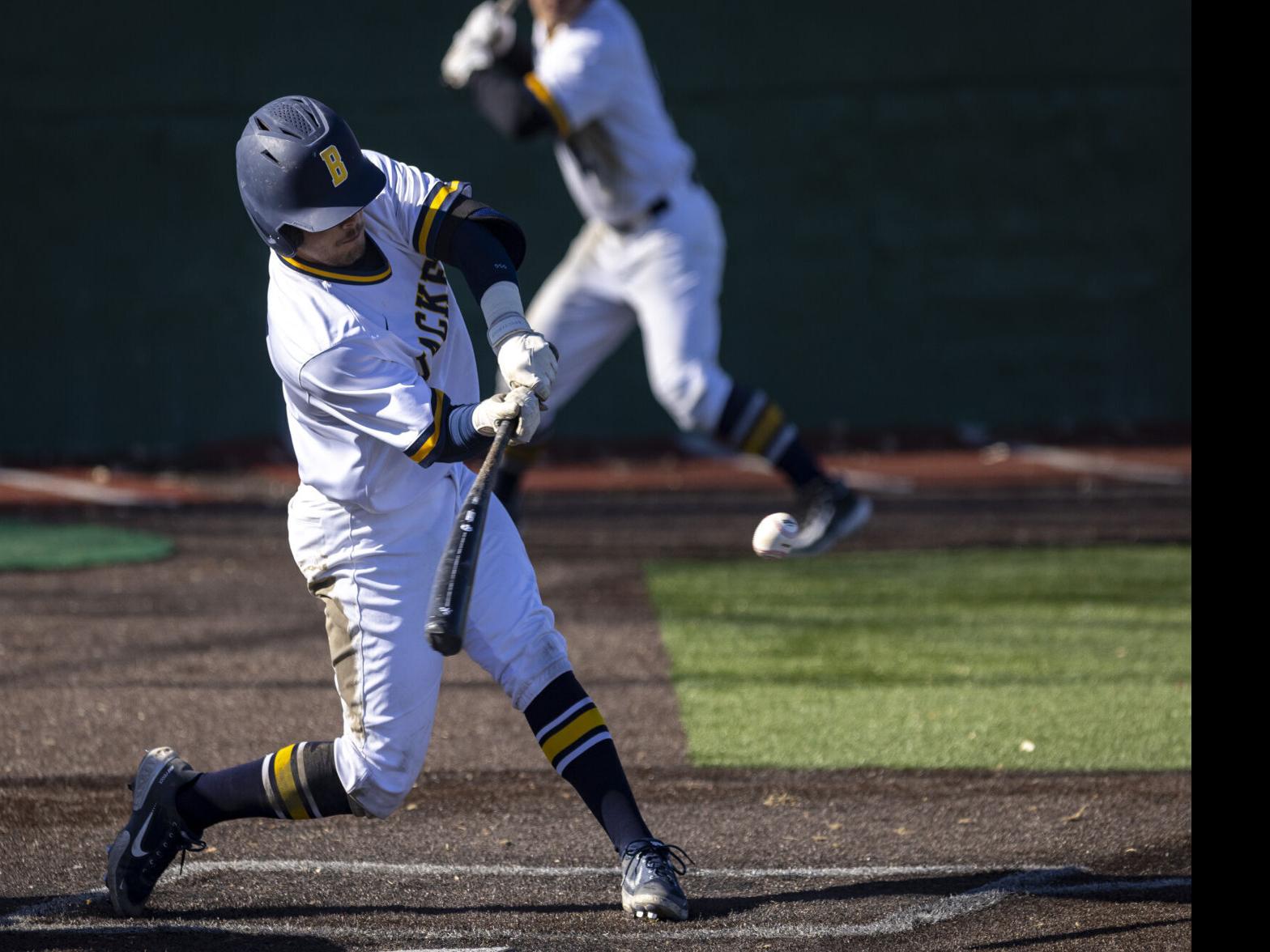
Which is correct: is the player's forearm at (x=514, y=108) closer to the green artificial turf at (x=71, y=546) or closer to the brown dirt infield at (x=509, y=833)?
the brown dirt infield at (x=509, y=833)

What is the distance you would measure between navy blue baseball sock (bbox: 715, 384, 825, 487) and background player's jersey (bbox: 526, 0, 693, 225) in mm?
1136

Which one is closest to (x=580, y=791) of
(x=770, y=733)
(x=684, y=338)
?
(x=770, y=733)

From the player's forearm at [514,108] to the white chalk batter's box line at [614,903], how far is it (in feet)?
13.4

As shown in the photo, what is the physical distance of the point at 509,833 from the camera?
4648 mm

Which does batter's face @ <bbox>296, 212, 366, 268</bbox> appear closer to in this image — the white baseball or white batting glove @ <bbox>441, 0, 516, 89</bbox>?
the white baseball

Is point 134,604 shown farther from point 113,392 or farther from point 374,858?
point 113,392

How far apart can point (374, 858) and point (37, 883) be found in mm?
837

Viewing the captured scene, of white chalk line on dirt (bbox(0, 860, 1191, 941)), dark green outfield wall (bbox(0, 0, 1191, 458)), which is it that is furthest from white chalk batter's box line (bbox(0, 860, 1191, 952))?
dark green outfield wall (bbox(0, 0, 1191, 458))

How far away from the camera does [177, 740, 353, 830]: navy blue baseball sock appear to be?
157 inches

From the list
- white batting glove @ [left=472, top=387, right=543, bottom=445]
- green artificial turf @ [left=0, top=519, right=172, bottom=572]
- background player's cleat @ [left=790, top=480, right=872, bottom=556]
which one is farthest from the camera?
green artificial turf @ [left=0, top=519, right=172, bottom=572]

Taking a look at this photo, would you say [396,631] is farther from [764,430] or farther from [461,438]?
[764,430]

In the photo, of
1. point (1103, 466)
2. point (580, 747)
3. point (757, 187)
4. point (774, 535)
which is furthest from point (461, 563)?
point (757, 187)

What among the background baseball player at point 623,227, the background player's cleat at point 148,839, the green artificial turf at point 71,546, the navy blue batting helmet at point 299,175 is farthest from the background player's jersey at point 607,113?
the background player's cleat at point 148,839

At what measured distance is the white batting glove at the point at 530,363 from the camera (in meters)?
3.70
